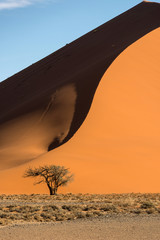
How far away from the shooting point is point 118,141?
33969 mm

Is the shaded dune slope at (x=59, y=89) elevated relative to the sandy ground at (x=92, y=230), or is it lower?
elevated

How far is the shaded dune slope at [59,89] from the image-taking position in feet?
122

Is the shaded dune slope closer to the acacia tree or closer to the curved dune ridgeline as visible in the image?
the curved dune ridgeline

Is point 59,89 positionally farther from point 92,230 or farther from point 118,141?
point 92,230

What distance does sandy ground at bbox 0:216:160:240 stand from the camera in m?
11.0

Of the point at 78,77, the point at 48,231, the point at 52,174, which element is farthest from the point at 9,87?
the point at 48,231

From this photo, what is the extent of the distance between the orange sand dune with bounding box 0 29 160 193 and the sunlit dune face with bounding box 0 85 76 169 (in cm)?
236

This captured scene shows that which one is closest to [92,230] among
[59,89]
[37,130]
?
[37,130]

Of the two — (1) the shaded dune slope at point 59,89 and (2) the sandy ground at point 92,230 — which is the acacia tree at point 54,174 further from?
(2) the sandy ground at point 92,230

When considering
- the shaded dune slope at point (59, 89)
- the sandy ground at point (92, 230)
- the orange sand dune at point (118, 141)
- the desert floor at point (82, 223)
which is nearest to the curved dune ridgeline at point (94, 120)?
the orange sand dune at point (118, 141)

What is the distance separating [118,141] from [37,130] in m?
7.89

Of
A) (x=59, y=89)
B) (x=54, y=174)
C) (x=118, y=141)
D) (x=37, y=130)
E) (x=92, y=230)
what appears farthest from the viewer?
(x=59, y=89)

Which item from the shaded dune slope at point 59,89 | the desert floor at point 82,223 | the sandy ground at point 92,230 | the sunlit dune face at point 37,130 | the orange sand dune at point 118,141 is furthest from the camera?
the shaded dune slope at point 59,89

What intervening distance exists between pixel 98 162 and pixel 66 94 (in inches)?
525
